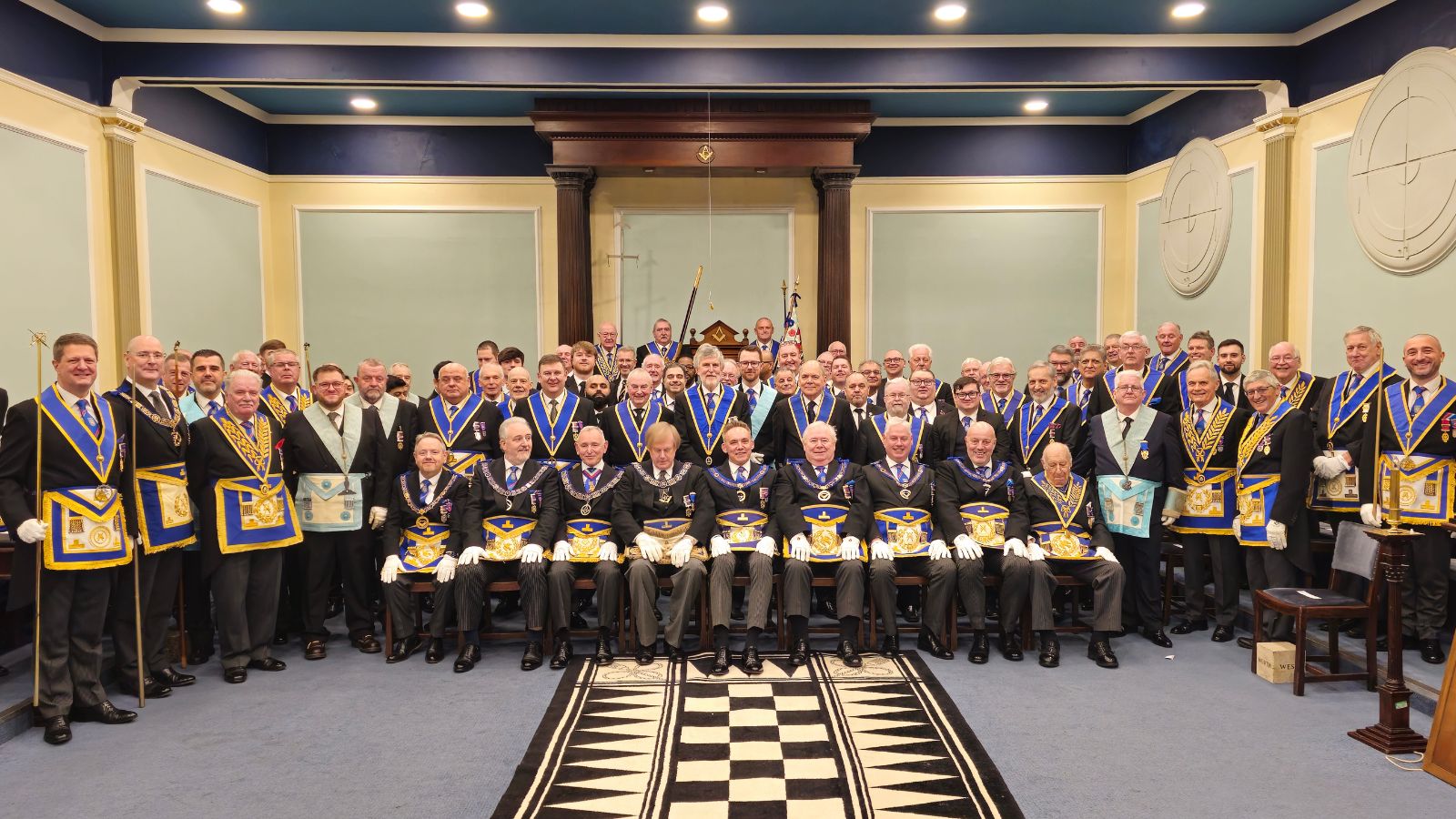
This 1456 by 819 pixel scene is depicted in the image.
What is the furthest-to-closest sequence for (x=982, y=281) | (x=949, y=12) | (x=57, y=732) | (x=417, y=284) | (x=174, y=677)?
(x=982, y=281) → (x=417, y=284) → (x=949, y=12) → (x=174, y=677) → (x=57, y=732)

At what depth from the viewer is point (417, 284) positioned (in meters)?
9.06

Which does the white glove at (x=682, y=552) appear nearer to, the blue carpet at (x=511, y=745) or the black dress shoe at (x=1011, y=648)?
the blue carpet at (x=511, y=745)

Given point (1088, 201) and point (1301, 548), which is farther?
point (1088, 201)

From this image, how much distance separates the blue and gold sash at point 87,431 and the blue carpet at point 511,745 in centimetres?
109

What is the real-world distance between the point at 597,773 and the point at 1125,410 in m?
3.37

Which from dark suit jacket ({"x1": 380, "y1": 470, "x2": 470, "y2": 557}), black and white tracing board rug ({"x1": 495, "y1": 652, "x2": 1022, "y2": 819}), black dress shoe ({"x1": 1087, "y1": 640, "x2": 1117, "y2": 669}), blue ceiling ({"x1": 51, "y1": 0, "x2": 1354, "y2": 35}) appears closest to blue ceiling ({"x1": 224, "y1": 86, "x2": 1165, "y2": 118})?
blue ceiling ({"x1": 51, "y1": 0, "x2": 1354, "y2": 35})

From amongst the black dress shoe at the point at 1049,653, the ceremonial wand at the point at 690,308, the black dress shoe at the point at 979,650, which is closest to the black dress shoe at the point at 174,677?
the black dress shoe at the point at 979,650

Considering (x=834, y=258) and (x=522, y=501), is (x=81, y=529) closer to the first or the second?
(x=522, y=501)

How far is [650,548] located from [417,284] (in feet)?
18.8

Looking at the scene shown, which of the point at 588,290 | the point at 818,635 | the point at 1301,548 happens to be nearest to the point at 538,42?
the point at 588,290

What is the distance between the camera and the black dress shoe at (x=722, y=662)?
4.21 metres

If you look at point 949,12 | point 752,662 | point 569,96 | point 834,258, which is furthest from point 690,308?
point 752,662

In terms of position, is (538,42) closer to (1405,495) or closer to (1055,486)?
(1055,486)

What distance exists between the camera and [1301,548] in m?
4.51
